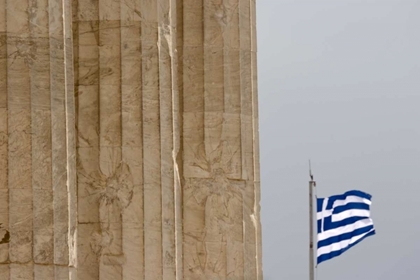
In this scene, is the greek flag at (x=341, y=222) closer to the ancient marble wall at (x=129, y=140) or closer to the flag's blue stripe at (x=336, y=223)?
the flag's blue stripe at (x=336, y=223)

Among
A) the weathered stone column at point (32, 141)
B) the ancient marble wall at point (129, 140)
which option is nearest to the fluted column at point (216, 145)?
the ancient marble wall at point (129, 140)

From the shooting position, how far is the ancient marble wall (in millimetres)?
26203

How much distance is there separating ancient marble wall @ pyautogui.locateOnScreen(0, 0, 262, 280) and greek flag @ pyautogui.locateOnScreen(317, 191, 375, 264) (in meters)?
2.27

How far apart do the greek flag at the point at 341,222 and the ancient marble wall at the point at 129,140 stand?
227cm

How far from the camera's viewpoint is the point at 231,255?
1369 inches

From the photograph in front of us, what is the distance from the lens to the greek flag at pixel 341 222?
37188 mm

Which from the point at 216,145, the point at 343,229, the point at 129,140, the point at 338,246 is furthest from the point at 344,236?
the point at 129,140

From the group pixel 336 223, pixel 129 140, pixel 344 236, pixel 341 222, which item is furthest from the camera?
pixel 344 236

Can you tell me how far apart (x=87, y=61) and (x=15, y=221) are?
5794 mm

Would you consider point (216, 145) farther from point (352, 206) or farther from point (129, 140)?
point (352, 206)

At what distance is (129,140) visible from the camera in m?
31.1

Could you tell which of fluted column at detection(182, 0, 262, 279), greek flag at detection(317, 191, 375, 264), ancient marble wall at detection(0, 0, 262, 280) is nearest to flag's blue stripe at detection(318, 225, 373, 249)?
greek flag at detection(317, 191, 375, 264)

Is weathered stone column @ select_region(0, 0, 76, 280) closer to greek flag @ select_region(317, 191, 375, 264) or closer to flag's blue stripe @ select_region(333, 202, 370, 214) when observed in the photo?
greek flag @ select_region(317, 191, 375, 264)

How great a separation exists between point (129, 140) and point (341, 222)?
7.58 metres
